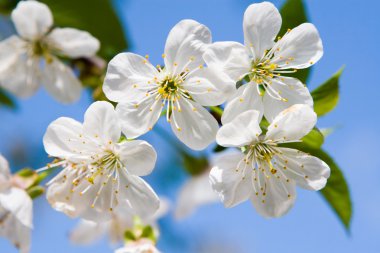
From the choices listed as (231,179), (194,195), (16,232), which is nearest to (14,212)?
(16,232)

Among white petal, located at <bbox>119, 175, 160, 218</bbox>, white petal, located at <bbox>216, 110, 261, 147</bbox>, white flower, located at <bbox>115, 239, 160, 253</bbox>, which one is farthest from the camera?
white flower, located at <bbox>115, 239, 160, 253</bbox>

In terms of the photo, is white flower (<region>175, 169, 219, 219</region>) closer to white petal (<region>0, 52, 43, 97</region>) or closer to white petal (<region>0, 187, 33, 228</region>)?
white petal (<region>0, 52, 43, 97</region>)

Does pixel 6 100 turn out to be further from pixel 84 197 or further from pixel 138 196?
pixel 138 196

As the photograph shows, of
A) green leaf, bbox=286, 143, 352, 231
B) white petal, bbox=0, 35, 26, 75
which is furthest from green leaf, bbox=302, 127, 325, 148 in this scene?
white petal, bbox=0, 35, 26, 75

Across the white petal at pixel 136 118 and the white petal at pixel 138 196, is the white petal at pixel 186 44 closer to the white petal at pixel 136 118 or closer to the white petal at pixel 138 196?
the white petal at pixel 136 118

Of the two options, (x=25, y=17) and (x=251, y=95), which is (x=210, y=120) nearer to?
(x=251, y=95)

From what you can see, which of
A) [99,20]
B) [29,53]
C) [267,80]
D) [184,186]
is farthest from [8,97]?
[267,80]
